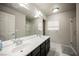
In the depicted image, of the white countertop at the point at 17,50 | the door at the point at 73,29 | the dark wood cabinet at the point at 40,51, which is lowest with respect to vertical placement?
the dark wood cabinet at the point at 40,51

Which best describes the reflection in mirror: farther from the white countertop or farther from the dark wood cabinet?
the dark wood cabinet

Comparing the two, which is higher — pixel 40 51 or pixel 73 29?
pixel 73 29

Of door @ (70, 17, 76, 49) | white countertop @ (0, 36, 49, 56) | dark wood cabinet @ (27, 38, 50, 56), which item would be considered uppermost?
door @ (70, 17, 76, 49)

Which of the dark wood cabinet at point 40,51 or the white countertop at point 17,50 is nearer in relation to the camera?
the white countertop at point 17,50

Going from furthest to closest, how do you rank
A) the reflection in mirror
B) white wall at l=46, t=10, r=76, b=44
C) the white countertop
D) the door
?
white wall at l=46, t=10, r=76, b=44 → the door → the reflection in mirror → the white countertop

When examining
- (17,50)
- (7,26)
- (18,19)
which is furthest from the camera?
(18,19)

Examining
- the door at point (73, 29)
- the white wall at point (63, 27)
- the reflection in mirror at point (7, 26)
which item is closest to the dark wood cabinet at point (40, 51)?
the white wall at point (63, 27)

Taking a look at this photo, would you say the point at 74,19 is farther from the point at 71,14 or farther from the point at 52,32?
the point at 52,32

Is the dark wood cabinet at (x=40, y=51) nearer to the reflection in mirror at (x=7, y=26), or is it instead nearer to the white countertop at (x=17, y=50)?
the white countertop at (x=17, y=50)

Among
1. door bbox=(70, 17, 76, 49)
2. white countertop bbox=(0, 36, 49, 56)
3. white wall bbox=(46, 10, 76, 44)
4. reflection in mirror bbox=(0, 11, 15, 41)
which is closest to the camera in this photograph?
white countertop bbox=(0, 36, 49, 56)

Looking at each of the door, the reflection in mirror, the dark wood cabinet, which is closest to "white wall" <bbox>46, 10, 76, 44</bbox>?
the door

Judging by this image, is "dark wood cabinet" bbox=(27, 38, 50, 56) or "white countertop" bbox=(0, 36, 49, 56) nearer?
"white countertop" bbox=(0, 36, 49, 56)

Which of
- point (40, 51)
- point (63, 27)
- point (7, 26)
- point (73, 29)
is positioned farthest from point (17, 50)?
point (73, 29)

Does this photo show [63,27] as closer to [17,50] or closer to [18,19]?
[18,19]
